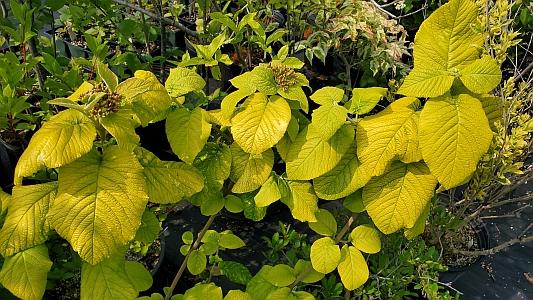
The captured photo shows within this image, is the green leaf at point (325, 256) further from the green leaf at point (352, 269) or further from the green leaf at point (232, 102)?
the green leaf at point (232, 102)

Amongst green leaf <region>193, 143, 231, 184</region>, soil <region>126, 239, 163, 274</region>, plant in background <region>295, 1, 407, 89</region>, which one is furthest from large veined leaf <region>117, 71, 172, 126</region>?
plant in background <region>295, 1, 407, 89</region>

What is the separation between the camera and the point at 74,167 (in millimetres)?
1062

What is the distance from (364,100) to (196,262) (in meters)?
0.67

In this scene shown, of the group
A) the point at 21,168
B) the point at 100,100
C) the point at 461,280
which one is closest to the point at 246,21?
the point at 100,100

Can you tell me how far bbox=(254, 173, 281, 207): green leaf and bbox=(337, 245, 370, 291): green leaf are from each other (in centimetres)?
25

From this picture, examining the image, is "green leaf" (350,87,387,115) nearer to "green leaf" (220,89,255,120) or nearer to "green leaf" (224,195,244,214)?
"green leaf" (220,89,255,120)

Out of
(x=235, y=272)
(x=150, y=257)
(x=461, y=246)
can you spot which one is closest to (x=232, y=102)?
(x=235, y=272)

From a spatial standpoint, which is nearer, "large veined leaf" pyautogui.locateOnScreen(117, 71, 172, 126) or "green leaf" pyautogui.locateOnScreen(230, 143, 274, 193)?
"large veined leaf" pyautogui.locateOnScreen(117, 71, 172, 126)

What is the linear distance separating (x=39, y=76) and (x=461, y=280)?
6.10ft

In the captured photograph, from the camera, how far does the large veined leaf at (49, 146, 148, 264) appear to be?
1.03m

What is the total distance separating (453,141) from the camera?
3.66ft

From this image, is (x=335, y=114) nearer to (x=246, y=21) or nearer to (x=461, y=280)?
(x=246, y=21)

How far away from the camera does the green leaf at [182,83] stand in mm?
1247

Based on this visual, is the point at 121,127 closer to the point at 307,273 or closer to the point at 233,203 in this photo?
the point at 233,203
